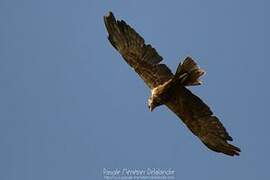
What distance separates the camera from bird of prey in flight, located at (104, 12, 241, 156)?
11414 mm

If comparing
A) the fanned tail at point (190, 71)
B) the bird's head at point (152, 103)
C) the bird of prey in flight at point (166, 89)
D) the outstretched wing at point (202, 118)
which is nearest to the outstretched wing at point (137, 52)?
the bird of prey in flight at point (166, 89)

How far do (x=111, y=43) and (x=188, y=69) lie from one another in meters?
2.16

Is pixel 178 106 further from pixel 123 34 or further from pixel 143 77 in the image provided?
pixel 123 34

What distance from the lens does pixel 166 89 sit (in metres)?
11.4

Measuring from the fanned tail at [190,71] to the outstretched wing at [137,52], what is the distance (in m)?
0.75

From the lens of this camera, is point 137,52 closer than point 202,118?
No

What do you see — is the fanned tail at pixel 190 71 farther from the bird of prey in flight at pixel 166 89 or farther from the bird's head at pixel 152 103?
the bird's head at pixel 152 103

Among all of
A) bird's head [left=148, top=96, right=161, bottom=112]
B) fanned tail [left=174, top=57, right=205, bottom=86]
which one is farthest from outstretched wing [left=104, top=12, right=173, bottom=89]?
fanned tail [left=174, top=57, right=205, bottom=86]

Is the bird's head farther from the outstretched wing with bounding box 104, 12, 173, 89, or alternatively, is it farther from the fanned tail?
the fanned tail

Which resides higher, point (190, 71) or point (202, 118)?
point (190, 71)

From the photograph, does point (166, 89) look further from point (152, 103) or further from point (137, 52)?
point (137, 52)

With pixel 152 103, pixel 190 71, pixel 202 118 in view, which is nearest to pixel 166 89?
pixel 152 103

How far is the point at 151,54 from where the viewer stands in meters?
11.7

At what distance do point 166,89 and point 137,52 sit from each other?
1.14 meters
